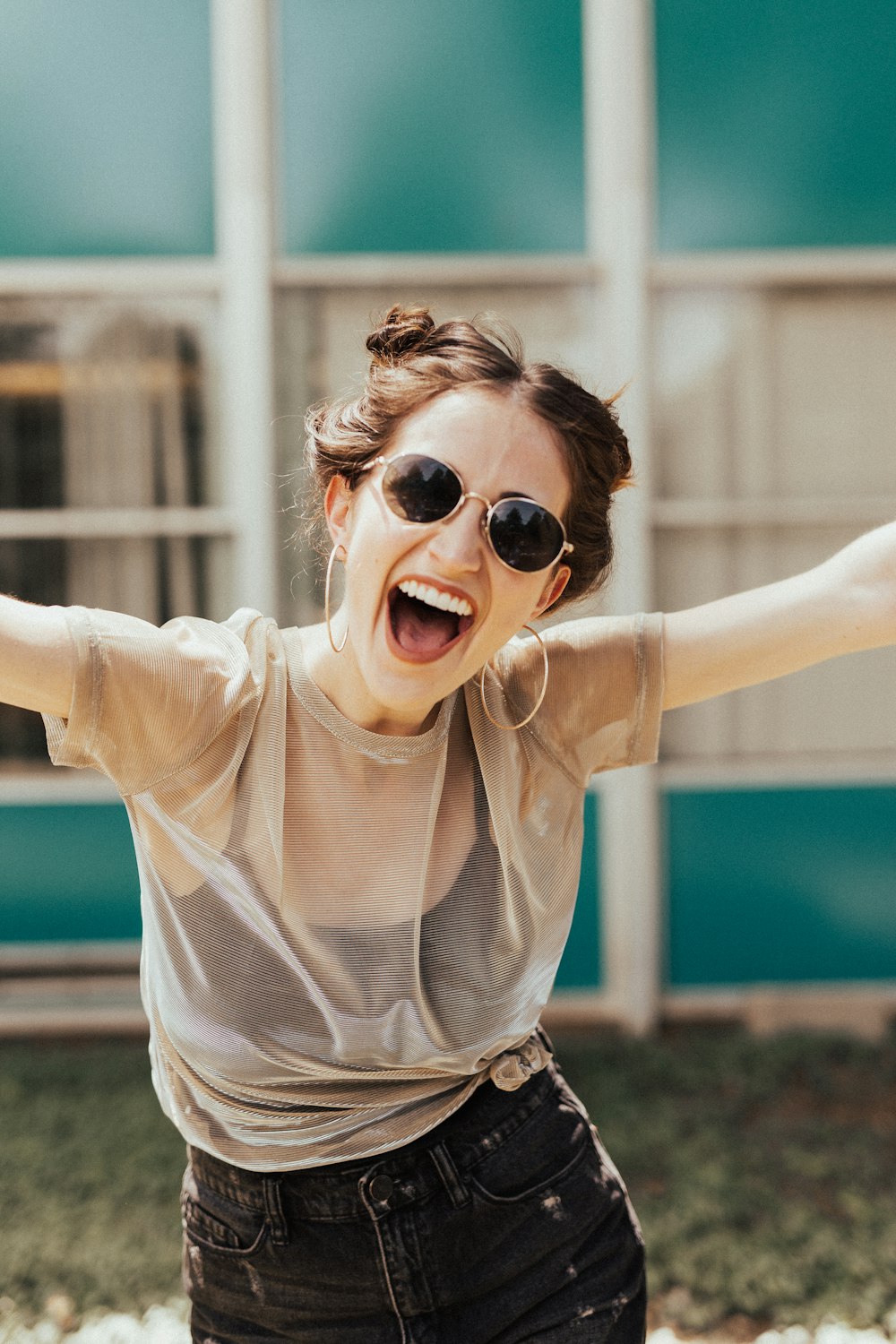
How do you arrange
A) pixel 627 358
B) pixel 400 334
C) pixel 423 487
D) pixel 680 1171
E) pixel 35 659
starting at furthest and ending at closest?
pixel 627 358
pixel 680 1171
pixel 400 334
pixel 423 487
pixel 35 659

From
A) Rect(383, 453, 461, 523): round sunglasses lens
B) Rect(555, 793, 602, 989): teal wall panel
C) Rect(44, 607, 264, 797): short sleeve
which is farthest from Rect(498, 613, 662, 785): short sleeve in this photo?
Rect(555, 793, 602, 989): teal wall panel

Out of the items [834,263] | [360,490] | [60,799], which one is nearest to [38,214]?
[60,799]

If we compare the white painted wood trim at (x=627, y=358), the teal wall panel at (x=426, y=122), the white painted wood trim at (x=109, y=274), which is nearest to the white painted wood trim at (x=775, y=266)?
the white painted wood trim at (x=627, y=358)

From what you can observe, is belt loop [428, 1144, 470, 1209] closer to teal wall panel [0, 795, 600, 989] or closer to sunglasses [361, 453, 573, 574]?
sunglasses [361, 453, 573, 574]

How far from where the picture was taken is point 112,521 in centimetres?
471

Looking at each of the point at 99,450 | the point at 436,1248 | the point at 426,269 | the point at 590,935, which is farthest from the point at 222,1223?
the point at 426,269

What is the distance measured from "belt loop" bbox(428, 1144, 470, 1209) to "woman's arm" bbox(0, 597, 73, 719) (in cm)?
81

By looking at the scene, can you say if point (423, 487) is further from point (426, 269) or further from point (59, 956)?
point (59, 956)

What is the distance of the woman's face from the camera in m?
1.53

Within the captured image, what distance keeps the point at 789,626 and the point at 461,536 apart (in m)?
0.51

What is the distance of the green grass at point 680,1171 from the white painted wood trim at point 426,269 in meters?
2.89

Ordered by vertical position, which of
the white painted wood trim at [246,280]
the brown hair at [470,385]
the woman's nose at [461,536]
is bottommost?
the woman's nose at [461,536]

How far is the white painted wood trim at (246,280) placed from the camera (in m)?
4.38

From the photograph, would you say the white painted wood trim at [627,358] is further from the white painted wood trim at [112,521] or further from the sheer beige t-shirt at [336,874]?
the sheer beige t-shirt at [336,874]
